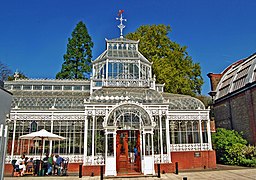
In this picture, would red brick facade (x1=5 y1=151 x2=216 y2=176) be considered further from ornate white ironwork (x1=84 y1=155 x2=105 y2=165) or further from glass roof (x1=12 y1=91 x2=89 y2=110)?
glass roof (x1=12 y1=91 x2=89 y2=110)

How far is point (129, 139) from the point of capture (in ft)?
48.3

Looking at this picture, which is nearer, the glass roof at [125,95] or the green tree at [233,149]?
the glass roof at [125,95]

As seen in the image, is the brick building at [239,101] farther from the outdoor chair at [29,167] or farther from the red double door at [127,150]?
the outdoor chair at [29,167]

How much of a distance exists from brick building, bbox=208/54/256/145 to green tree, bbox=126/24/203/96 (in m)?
2.99

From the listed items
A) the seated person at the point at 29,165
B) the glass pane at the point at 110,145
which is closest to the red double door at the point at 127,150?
the glass pane at the point at 110,145

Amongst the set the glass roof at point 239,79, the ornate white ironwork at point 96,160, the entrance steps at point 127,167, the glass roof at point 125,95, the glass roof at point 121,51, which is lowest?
the entrance steps at point 127,167

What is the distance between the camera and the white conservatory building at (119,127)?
14.1 m

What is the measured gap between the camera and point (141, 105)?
14250mm

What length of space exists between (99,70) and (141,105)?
669cm

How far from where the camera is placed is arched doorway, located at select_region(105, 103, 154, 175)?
1379cm

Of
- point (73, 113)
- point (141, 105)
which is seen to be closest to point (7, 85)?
point (73, 113)

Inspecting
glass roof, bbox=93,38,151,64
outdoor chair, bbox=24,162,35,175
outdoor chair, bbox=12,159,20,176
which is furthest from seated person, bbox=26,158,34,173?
glass roof, bbox=93,38,151,64

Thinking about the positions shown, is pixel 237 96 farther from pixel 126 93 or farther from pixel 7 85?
pixel 7 85

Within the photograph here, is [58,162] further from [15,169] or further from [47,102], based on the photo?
[47,102]
